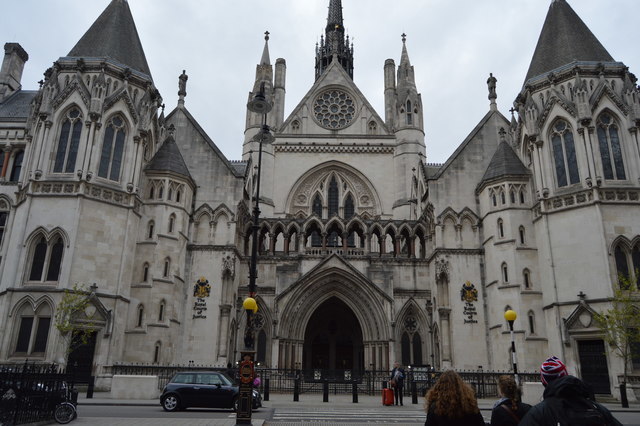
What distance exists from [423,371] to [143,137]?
1860 centimetres

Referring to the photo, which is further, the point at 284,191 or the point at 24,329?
the point at 284,191

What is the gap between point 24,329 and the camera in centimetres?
2286

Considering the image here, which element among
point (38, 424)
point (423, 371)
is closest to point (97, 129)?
point (38, 424)

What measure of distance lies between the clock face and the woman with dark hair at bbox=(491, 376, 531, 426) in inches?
1460

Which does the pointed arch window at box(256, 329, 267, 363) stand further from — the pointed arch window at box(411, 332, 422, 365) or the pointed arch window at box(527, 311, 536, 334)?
the pointed arch window at box(527, 311, 536, 334)

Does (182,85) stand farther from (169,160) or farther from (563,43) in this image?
(563,43)

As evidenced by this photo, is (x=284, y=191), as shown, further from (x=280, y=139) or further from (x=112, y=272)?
(x=112, y=272)

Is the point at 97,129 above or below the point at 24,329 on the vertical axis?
above

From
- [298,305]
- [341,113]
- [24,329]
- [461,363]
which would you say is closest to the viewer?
[24,329]

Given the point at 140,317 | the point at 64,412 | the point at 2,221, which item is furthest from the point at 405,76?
Result: the point at 64,412

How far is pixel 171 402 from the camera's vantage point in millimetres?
16078

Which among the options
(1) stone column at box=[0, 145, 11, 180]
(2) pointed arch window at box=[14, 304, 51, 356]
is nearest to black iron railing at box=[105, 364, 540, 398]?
(2) pointed arch window at box=[14, 304, 51, 356]

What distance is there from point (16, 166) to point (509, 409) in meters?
31.5

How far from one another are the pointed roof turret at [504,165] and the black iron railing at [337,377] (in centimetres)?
1058
